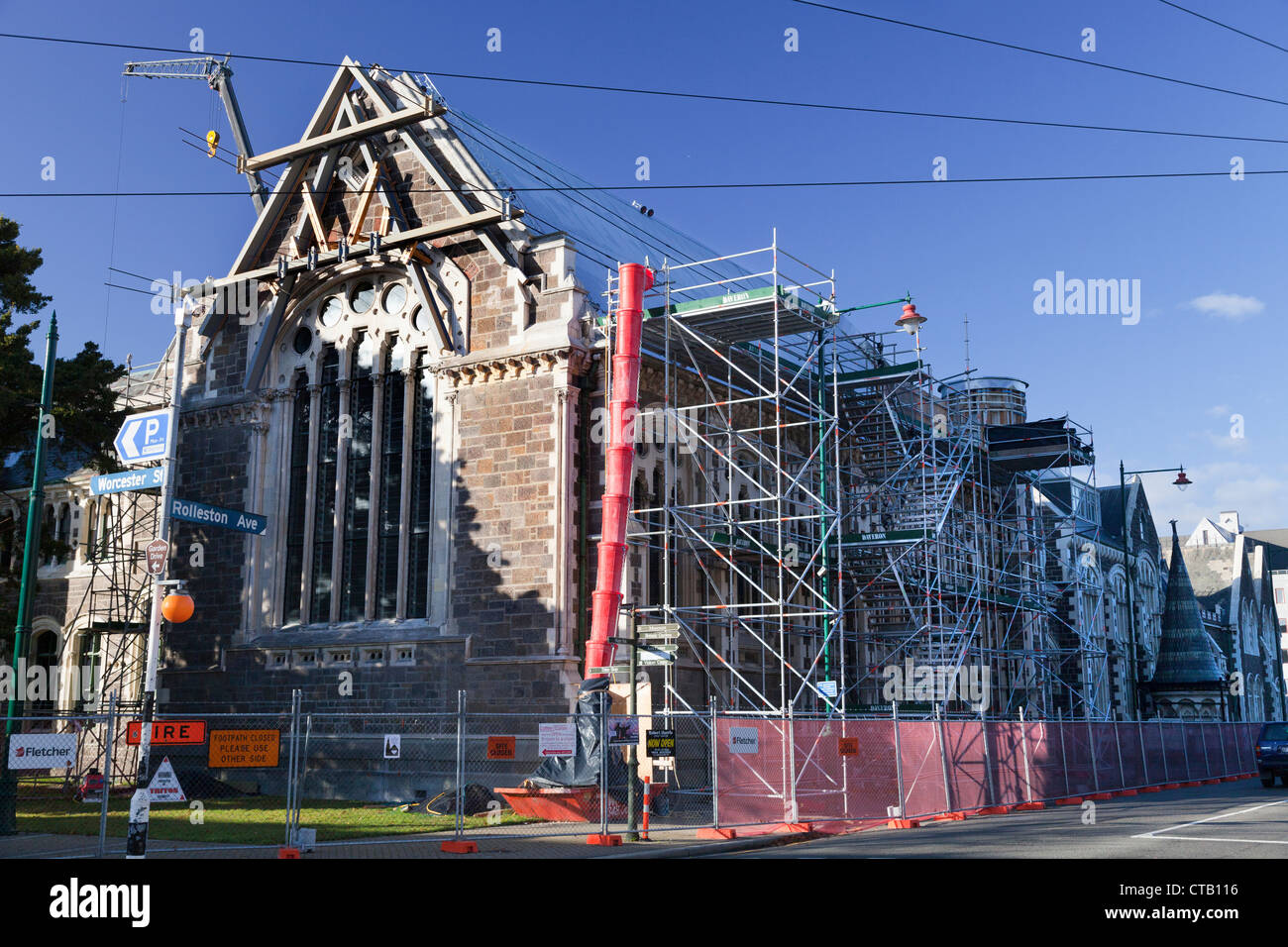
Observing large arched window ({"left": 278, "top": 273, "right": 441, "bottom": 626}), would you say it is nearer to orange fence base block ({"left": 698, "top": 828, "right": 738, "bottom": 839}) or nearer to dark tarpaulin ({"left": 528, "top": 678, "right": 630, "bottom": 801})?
dark tarpaulin ({"left": 528, "top": 678, "right": 630, "bottom": 801})

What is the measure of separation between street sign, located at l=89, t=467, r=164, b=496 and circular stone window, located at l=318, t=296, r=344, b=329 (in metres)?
14.4

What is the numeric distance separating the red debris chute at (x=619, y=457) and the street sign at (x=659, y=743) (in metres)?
5.86

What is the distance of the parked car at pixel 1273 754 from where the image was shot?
30.8 m

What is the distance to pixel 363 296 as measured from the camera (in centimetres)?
3058

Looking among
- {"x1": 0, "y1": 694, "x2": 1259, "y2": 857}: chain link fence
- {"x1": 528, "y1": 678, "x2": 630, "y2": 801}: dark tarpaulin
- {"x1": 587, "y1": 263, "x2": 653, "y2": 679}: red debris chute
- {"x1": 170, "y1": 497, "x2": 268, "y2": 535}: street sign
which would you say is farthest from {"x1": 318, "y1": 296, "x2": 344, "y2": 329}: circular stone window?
{"x1": 528, "y1": 678, "x2": 630, "y2": 801}: dark tarpaulin

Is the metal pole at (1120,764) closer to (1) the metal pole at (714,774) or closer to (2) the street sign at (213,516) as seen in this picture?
(1) the metal pole at (714,774)

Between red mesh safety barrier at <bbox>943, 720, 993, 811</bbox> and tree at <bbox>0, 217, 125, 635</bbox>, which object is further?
tree at <bbox>0, 217, 125, 635</bbox>

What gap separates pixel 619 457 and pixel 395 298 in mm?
8957

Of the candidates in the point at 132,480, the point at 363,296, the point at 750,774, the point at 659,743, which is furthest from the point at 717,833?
the point at 363,296

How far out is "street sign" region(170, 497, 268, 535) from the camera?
16.4 metres

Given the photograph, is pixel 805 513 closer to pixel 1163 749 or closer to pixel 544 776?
pixel 1163 749
